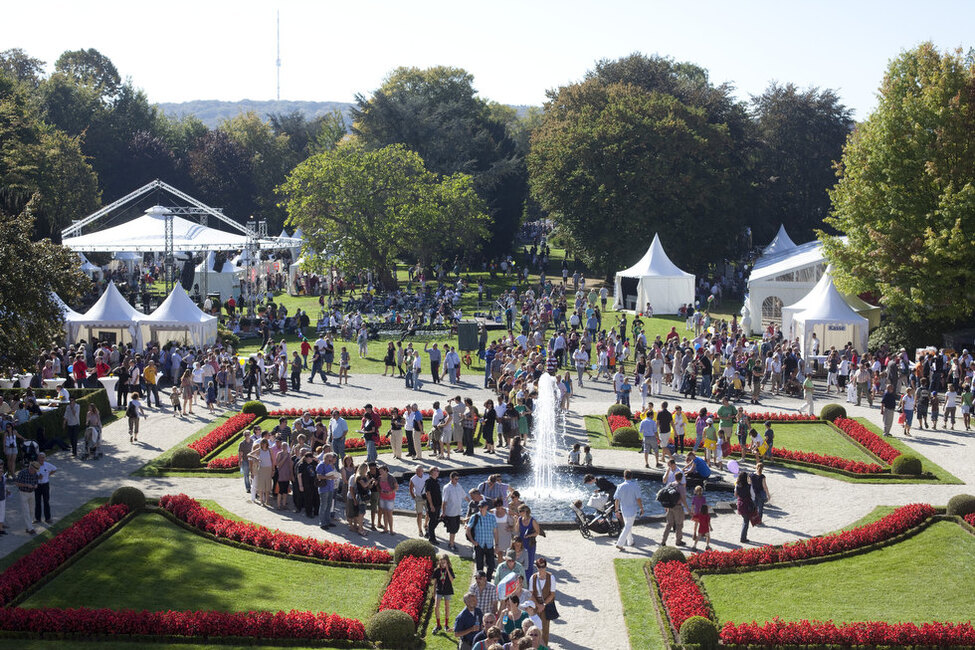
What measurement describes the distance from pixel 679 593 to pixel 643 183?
4327 cm

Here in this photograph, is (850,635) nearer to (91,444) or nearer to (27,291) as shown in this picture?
(91,444)

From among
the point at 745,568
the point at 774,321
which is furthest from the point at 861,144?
the point at 745,568

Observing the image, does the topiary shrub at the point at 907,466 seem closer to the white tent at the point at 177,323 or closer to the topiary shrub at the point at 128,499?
the topiary shrub at the point at 128,499

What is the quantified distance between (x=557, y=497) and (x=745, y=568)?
16.6 feet

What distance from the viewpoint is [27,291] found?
2139 centimetres

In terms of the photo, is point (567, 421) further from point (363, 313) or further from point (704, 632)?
point (363, 313)

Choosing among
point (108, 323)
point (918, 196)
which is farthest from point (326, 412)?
point (918, 196)

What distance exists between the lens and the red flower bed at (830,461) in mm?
21359

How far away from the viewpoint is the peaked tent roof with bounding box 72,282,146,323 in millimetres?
33156

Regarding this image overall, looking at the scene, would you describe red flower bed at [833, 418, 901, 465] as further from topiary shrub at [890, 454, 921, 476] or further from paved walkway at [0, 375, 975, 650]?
paved walkway at [0, 375, 975, 650]

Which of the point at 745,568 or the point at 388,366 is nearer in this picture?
the point at 745,568

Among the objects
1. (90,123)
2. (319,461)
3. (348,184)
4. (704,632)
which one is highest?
(90,123)

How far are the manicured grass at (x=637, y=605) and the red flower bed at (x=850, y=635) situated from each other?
97cm

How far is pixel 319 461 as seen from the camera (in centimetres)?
1797
